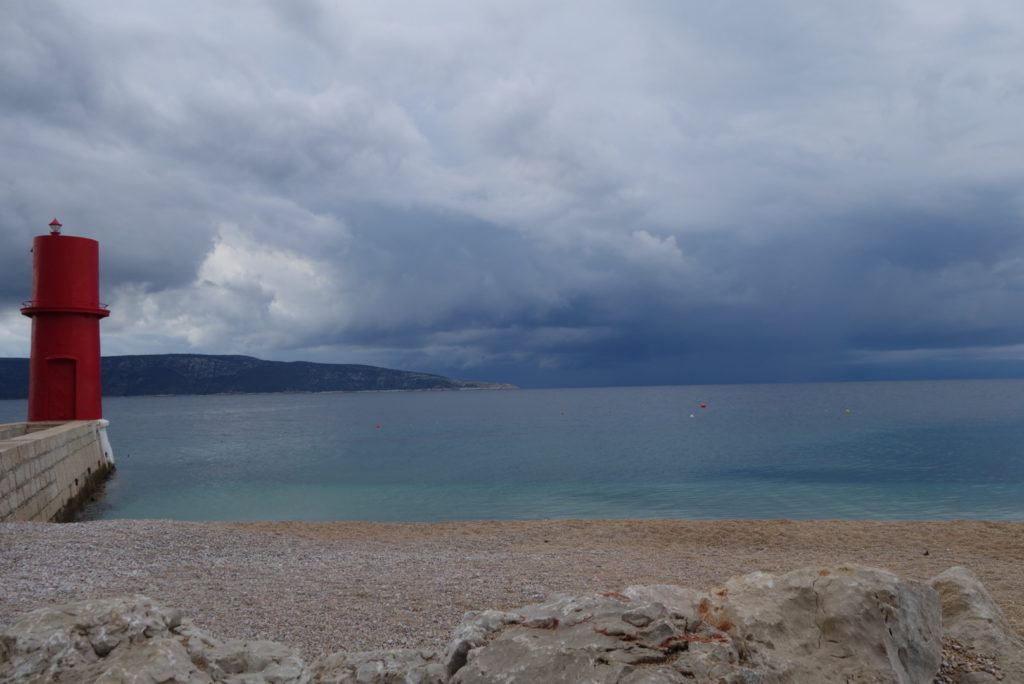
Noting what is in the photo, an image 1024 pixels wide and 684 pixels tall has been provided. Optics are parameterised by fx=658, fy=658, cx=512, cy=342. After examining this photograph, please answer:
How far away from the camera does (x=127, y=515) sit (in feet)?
70.7

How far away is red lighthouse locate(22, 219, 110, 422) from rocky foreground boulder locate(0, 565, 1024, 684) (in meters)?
23.9

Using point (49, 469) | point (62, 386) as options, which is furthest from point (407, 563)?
point (62, 386)

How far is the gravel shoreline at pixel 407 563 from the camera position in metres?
6.97

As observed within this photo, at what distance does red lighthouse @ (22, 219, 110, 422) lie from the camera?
2358cm

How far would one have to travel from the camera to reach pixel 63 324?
2386 cm

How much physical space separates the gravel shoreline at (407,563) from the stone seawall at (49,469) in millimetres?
3495

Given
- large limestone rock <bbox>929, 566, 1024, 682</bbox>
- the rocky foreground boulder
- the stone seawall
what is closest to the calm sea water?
the stone seawall

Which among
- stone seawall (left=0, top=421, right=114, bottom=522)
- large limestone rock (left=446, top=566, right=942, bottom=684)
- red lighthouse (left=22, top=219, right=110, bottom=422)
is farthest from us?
red lighthouse (left=22, top=219, right=110, bottom=422)

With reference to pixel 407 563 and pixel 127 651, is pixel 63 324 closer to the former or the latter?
pixel 407 563

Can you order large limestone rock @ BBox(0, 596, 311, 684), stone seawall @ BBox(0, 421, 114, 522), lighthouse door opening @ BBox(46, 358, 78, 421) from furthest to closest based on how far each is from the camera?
1. lighthouse door opening @ BBox(46, 358, 78, 421)
2. stone seawall @ BBox(0, 421, 114, 522)
3. large limestone rock @ BBox(0, 596, 311, 684)

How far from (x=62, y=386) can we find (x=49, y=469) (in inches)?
293

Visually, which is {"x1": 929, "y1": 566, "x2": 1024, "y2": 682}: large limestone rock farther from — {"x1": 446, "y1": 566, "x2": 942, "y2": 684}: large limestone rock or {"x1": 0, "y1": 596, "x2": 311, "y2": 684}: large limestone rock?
{"x1": 0, "y1": 596, "x2": 311, "y2": 684}: large limestone rock

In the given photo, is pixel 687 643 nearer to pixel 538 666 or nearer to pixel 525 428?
pixel 538 666

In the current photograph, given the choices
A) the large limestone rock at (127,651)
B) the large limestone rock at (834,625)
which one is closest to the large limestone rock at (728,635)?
the large limestone rock at (834,625)
